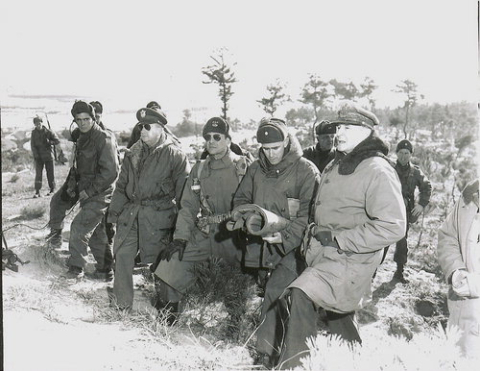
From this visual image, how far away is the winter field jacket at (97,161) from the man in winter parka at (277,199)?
2.13 metres

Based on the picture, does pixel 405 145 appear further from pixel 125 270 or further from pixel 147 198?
pixel 125 270

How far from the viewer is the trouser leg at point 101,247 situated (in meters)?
5.97

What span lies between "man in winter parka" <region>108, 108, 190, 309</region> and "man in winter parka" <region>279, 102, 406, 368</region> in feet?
6.43

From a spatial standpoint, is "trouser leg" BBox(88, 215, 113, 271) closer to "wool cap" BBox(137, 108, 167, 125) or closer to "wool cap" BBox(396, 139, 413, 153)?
"wool cap" BBox(137, 108, 167, 125)

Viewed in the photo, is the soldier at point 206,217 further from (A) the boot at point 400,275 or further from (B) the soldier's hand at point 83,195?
(A) the boot at point 400,275

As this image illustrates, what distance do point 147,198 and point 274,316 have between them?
192 centimetres

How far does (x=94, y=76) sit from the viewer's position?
6.04 meters

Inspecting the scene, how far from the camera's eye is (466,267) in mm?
3072

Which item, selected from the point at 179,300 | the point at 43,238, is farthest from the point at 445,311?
the point at 43,238

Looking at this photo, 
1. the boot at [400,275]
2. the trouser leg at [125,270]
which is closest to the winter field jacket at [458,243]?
the boot at [400,275]

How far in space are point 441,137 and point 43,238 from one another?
1095 cm

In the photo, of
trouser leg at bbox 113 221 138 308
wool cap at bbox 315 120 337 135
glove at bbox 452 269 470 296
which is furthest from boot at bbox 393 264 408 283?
trouser leg at bbox 113 221 138 308

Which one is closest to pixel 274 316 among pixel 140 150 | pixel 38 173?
pixel 140 150

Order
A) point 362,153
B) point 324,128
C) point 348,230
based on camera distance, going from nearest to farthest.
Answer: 1. point 348,230
2. point 362,153
3. point 324,128
